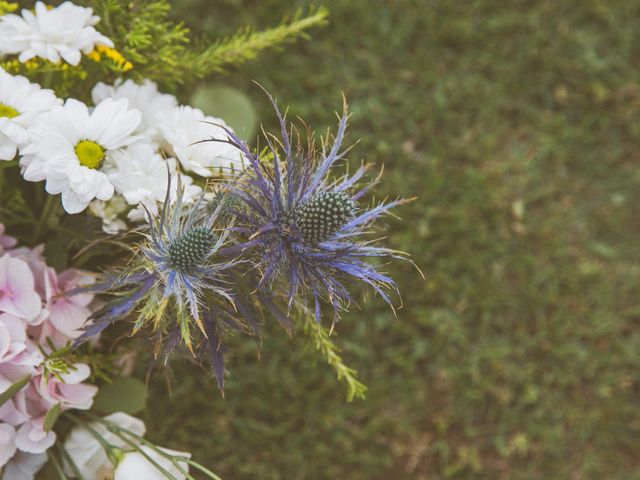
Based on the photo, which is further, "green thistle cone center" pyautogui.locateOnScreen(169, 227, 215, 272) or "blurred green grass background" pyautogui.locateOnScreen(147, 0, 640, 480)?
"blurred green grass background" pyautogui.locateOnScreen(147, 0, 640, 480)

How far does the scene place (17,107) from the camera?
2.39 ft

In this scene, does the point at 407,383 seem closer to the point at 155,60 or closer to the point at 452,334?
the point at 452,334

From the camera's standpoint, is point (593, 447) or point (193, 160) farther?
point (593, 447)

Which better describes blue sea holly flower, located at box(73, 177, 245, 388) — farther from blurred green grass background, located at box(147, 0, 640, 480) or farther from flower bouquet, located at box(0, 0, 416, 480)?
blurred green grass background, located at box(147, 0, 640, 480)

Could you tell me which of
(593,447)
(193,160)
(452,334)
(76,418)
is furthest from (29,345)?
(593,447)

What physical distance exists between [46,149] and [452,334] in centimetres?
99

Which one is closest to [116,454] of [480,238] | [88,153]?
[88,153]

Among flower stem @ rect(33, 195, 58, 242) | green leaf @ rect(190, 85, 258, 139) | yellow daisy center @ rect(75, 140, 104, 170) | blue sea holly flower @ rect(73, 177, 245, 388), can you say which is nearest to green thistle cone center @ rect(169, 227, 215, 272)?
blue sea holly flower @ rect(73, 177, 245, 388)

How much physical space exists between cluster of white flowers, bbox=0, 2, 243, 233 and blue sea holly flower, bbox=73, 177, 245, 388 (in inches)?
1.4

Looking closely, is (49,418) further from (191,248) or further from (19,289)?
(191,248)

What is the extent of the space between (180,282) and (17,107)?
259 millimetres

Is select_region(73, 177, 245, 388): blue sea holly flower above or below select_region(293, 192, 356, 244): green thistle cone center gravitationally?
below

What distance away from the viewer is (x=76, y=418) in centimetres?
85

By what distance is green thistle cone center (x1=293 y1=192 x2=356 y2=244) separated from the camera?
68cm
